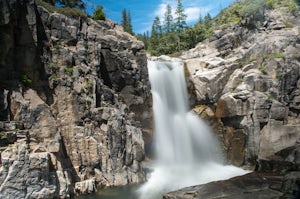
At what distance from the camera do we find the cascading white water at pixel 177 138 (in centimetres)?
2417

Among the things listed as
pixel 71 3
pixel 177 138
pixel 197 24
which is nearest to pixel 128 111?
pixel 177 138

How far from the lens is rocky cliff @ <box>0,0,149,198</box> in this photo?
17.5 m

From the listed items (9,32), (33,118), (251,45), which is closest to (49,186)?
(33,118)

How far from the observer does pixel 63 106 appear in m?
21.8

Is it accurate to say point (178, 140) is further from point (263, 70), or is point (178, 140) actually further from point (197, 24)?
point (197, 24)

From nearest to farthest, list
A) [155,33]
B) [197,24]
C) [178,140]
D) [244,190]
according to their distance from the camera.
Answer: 1. [244,190]
2. [178,140]
3. [197,24]
4. [155,33]

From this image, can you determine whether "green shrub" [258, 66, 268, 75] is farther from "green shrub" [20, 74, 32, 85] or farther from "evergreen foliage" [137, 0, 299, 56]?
"green shrub" [20, 74, 32, 85]

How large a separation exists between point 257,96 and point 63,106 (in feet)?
57.8

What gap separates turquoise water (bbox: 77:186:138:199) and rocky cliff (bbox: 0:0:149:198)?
0.58 meters

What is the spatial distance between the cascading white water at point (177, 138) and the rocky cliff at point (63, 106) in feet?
7.95

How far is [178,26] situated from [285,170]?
1658 inches

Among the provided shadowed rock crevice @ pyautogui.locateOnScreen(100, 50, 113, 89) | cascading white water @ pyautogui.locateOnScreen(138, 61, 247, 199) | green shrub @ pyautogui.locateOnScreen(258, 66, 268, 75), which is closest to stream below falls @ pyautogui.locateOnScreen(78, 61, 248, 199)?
cascading white water @ pyautogui.locateOnScreen(138, 61, 247, 199)

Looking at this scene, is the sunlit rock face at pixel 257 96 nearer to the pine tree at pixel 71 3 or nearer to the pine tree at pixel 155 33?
the pine tree at pixel 71 3

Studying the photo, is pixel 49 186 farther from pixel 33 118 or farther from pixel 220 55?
pixel 220 55
